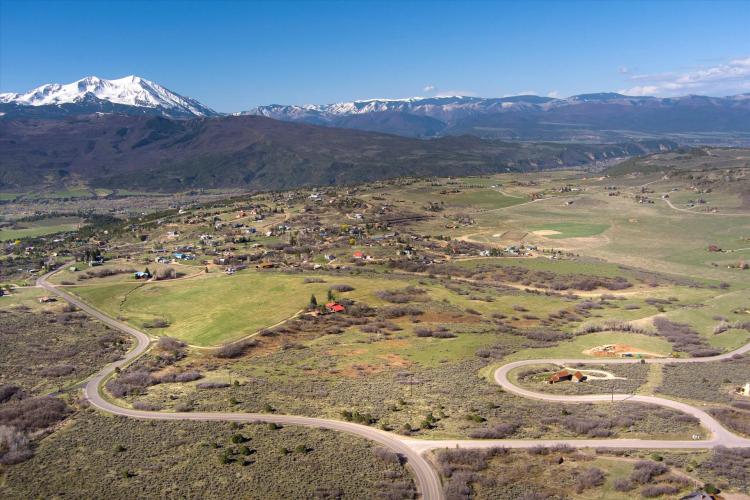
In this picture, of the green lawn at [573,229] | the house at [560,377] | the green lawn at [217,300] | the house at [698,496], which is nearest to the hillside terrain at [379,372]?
the house at [560,377]

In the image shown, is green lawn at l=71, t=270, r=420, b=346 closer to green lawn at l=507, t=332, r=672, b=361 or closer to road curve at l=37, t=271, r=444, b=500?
road curve at l=37, t=271, r=444, b=500

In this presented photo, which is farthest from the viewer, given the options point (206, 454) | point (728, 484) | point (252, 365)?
point (252, 365)

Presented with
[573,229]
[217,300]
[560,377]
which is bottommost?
[560,377]

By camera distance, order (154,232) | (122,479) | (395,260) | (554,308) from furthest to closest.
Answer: (154,232) < (395,260) < (554,308) < (122,479)

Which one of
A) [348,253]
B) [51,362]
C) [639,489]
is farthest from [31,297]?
[639,489]

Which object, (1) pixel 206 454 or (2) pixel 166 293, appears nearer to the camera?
(1) pixel 206 454

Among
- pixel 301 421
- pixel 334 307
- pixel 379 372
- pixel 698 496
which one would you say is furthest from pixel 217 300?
pixel 698 496

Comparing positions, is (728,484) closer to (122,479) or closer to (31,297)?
(122,479)

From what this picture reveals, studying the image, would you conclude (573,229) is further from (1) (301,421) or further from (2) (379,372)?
(1) (301,421)
